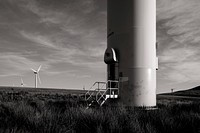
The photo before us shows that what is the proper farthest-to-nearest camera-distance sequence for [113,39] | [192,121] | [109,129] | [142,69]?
[113,39], [142,69], [192,121], [109,129]

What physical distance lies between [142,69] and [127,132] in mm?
7471

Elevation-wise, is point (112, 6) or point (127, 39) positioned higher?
point (112, 6)

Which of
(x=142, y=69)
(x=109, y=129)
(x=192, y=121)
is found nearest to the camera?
(x=109, y=129)

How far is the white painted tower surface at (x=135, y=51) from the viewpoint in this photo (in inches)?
490

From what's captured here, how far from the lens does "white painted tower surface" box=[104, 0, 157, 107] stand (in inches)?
490

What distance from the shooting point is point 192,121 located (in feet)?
20.9

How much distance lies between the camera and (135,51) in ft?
41.0

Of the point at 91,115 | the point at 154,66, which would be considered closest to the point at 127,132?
the point at 91,115

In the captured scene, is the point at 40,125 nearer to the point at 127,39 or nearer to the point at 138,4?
the point at 127,39

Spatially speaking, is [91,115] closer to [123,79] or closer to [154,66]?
[123,79]

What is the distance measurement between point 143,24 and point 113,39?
88.9 inches

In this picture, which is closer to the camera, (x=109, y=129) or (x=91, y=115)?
(x=109, y=129)

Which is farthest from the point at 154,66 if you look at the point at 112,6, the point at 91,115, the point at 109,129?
the point at 109,129

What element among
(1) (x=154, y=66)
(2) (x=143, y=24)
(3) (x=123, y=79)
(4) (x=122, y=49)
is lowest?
(3) (x=123, y=79)
